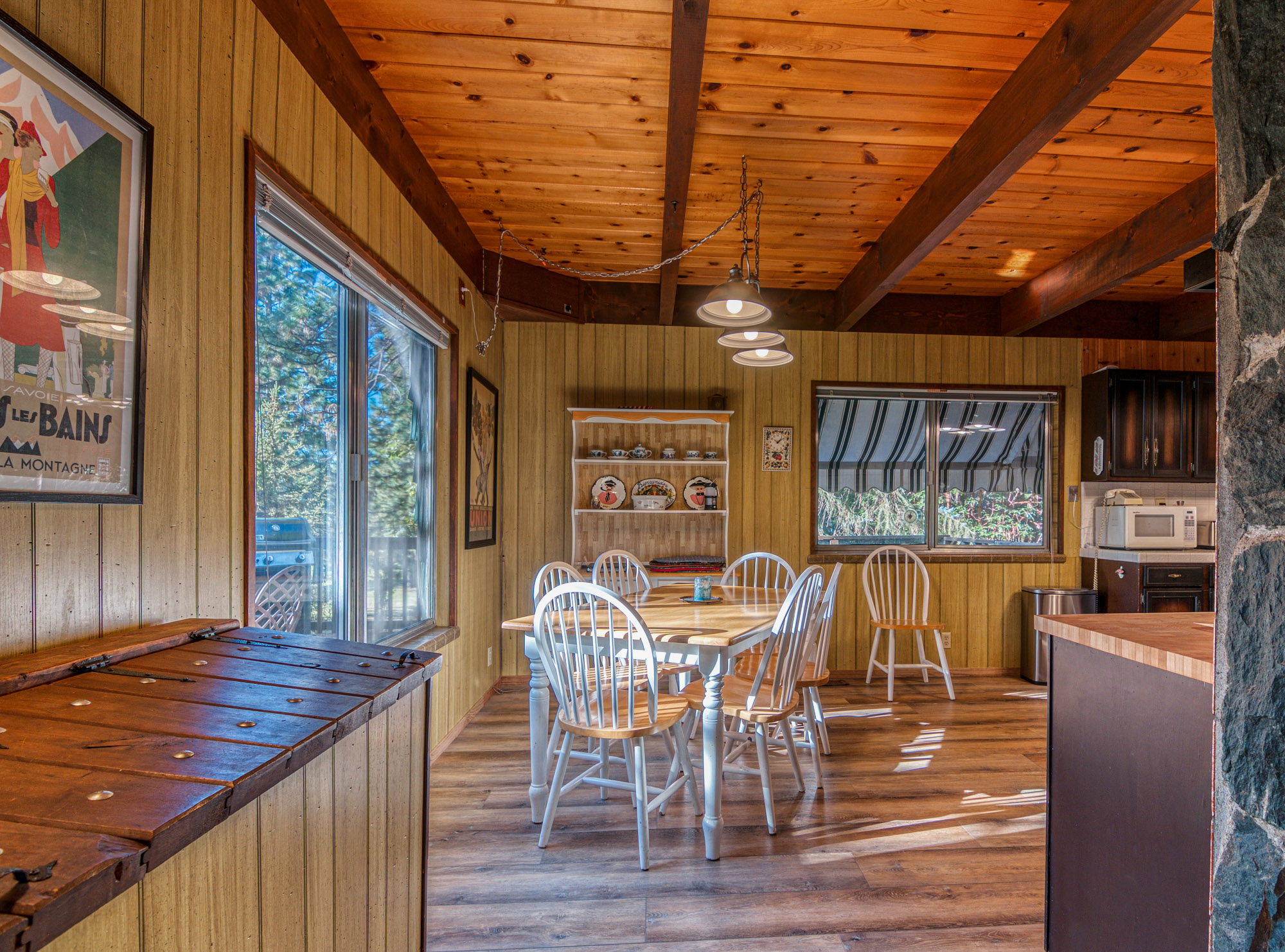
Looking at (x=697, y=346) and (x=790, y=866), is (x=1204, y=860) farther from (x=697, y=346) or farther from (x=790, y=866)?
(x=697, y=346)

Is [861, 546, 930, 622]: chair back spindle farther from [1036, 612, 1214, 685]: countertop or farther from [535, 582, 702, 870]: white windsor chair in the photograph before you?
[1036, 612, 1214, 685]: countertop

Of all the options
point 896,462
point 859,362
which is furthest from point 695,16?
point 896,462

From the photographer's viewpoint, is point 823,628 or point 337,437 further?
point 823,628

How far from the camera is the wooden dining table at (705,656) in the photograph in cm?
228

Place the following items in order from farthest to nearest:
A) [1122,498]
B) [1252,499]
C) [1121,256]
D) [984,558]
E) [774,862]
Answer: [984,558] → [1122,498] → [1121,256] → [774,862] → [1252,499]

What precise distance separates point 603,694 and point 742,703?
0.57 metres

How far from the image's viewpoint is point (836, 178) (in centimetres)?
308

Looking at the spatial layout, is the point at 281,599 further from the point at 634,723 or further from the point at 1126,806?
the point at 1126,806

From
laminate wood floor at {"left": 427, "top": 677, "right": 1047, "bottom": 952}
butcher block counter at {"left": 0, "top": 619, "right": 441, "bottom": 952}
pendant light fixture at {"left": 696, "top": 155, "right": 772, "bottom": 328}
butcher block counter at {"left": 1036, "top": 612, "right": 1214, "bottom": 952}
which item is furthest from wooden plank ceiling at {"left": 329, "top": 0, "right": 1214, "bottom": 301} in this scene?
laminate wood floor at {"left": 427, "top": 677, "right": 1047, "bottom": 952}

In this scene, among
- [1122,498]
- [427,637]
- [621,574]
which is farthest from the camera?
[1122,498]

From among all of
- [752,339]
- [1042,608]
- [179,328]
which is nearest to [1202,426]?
[1042,608]

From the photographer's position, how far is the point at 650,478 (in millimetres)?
4582

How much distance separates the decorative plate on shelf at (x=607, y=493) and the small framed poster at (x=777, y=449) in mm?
1061

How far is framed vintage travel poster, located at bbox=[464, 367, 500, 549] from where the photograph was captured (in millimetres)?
3738
